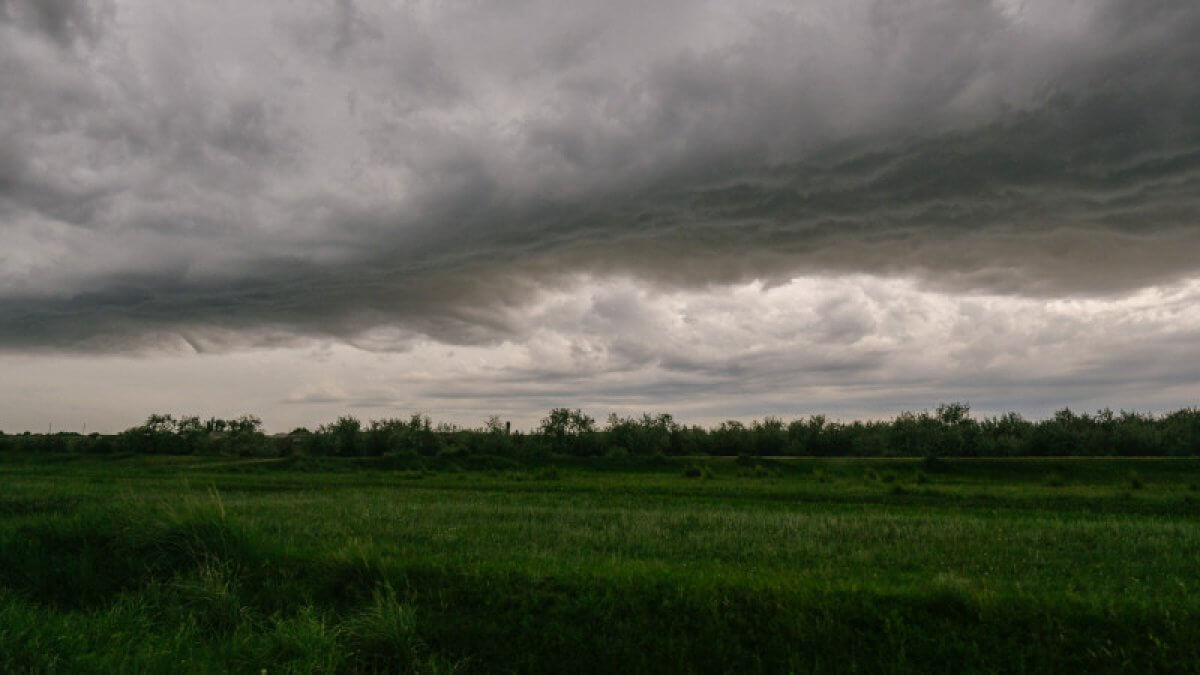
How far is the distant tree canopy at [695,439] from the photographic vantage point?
56.5m

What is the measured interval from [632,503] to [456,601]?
14485 millimetres

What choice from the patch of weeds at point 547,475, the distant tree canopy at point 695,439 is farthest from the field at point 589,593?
the distant tree canopy at point 695,439

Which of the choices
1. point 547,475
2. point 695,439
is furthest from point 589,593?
point 695,439

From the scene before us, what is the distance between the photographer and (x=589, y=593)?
34.2 feet

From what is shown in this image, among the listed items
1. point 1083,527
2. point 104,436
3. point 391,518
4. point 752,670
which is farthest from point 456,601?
point 104,436

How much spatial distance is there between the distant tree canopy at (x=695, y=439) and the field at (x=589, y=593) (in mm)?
45350

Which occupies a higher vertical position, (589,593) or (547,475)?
(547,475)

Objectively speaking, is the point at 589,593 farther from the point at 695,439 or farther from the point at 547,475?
the point at 695,439

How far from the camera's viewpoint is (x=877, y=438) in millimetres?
65375

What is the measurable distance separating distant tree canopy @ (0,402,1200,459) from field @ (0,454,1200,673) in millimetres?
45350

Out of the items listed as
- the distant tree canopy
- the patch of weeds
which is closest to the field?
the patch of weeds

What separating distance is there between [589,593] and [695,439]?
7064cm

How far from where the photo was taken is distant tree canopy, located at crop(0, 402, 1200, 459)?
56.5 meters

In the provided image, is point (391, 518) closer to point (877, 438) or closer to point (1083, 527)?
point (1083, 527)
